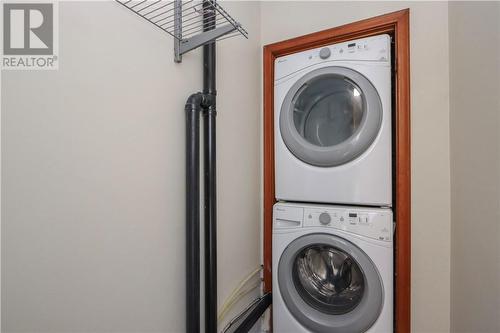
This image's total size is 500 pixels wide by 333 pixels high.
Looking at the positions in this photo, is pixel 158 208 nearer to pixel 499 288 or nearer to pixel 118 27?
pixel 118 27

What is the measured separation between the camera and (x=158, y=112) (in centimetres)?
90

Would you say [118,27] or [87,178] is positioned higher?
[118,27]

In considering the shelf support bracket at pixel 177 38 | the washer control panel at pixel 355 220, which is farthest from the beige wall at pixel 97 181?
the washer control panel at pixel 355 220

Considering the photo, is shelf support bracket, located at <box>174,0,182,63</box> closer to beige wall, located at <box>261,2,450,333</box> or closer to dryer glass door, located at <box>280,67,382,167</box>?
dryer glass door, located at <box>280,67,382,167</box>

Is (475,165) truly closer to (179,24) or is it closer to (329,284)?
(329,284)

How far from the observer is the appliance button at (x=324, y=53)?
1331 millimetres

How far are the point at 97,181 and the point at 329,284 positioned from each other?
123 cm

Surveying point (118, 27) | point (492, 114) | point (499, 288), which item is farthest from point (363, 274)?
point (118, 27)

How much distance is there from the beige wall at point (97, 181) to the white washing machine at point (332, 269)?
2.06 ft

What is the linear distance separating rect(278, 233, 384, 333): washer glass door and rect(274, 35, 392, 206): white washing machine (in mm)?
259

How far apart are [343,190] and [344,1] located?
1.08 metres

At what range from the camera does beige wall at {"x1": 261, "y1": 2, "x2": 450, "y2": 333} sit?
1199 mm

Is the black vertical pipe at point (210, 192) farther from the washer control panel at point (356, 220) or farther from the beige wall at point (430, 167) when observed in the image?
the beige wall at point (430, 167)

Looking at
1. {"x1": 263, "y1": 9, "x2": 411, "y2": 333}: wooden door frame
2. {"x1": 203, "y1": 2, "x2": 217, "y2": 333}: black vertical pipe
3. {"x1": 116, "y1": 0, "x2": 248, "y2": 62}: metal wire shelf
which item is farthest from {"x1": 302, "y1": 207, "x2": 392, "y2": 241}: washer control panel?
{"x1": 116, "y1": 0, "x2": 248, "y2": 62}: metal wire shelf
